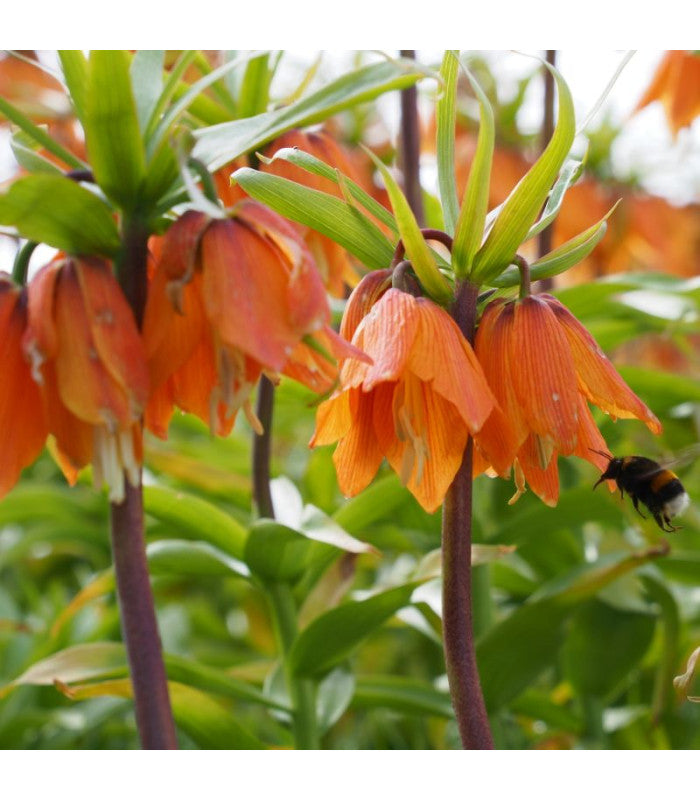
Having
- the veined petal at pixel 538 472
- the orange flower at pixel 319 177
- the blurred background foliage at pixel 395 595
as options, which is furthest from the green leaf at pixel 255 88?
the veined petal at pixel 538 472

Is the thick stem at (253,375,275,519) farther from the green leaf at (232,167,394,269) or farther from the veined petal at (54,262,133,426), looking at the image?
the veined petal at (54,262,133,426)

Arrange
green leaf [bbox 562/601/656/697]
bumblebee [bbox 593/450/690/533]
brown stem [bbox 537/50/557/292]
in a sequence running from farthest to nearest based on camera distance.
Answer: brown stem [bbox 537/50/557/292]
green leaf [bbox 562/601/656/697]
bumblebee [bbox 593/450/690/533]

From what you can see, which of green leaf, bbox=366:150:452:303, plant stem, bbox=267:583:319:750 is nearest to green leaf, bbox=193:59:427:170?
green leaf, bbox=366:150:452:303

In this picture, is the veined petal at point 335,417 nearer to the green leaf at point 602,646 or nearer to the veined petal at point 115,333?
the veined petal at point 115,333

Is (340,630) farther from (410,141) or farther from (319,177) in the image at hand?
(410,141)

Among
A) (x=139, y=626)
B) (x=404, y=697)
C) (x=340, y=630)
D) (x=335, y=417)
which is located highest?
(x=335, y=417)

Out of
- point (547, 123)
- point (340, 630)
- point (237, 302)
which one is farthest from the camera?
point (547, 123)

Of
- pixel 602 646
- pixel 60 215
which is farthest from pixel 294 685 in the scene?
pixel 60 215
